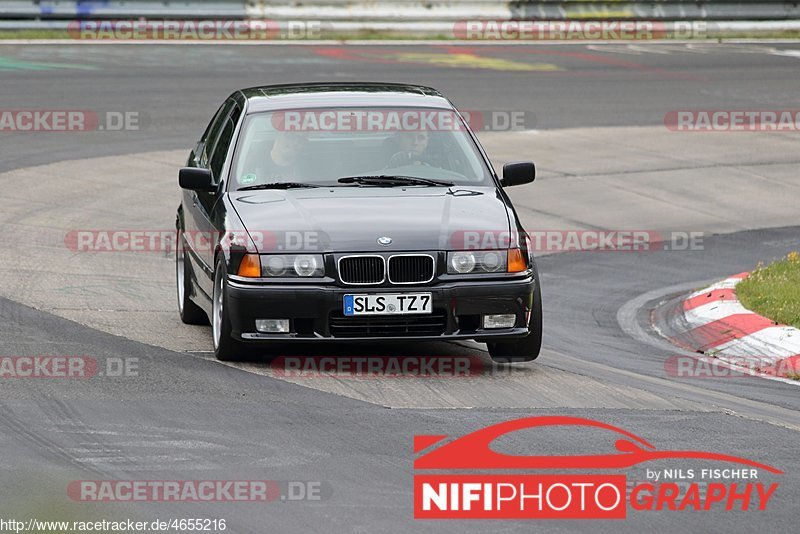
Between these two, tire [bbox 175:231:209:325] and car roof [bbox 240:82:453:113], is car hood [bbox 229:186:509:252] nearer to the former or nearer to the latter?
car roof [bbox 240:82:453:113]

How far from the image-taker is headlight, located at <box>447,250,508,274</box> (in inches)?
328

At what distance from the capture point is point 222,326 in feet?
28.0

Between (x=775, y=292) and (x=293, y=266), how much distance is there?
3.91 m

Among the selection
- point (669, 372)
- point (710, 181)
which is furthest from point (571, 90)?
point (669, 372)

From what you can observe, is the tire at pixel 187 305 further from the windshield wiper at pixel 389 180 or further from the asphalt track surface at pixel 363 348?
the windshield wiper at pixel 389 180

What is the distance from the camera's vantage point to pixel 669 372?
29.7 ft

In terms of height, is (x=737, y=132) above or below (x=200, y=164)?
below

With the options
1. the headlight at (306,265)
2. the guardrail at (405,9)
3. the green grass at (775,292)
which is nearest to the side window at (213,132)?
the headlight at (306,265)

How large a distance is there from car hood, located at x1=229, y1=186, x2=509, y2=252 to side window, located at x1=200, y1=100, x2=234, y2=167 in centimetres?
128

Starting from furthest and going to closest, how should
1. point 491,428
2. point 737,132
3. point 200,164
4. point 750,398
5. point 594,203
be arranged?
point 737,132 < point 594,203 < point 200,164 < point 750,398 < point 491,428

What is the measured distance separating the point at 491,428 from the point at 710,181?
1071 cm

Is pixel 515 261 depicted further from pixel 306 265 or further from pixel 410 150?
pixel 410 150

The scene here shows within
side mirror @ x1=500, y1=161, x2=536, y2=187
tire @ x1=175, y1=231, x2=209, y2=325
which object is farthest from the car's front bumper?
tire @ x1=175, y1=231, x2=209, y2=325

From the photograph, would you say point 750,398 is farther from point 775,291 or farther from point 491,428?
point 775,291
